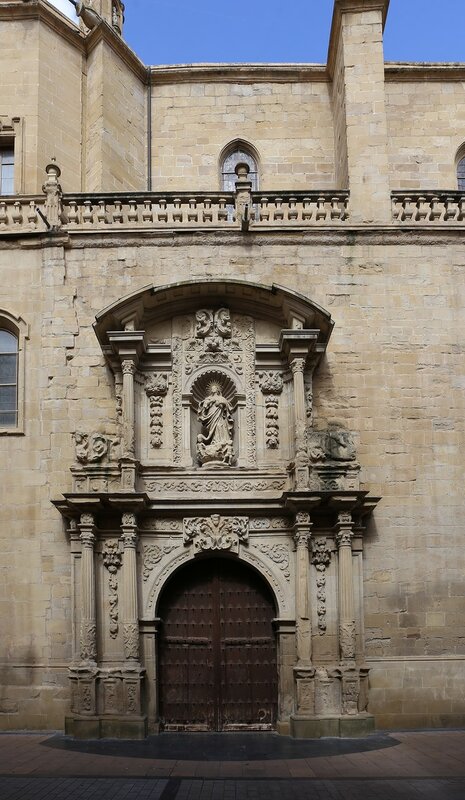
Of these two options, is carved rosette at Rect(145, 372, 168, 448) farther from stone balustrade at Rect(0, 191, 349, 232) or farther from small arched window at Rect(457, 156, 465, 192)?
small arched window at Rect(457, 156, 465, 192)

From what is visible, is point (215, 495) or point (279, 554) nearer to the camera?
point (279, 554)

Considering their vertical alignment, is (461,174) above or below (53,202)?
above

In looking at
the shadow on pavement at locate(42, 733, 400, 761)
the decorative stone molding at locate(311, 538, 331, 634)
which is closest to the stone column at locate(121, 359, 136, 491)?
the decorative stone molding at locate(311, 538, 331, 634)

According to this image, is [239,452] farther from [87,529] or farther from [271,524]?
[87,529]

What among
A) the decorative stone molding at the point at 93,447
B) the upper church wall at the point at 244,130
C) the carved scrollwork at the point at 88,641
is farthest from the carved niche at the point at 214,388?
the upper church wall at the point at 244,130

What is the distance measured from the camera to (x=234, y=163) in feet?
63.2

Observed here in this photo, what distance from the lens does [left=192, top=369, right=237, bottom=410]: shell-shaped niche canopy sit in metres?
15.1

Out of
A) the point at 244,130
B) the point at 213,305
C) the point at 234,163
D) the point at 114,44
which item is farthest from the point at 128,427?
the point at 114,44

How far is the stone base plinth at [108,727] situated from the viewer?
43.7 ft

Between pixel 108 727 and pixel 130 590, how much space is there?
1956mm

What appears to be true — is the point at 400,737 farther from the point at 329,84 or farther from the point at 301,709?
the point at 329,84

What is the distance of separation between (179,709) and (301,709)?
1.95m

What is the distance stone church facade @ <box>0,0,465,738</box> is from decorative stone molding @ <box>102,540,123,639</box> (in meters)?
0.03

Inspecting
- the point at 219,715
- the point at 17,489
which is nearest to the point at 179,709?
the point at 219,715
